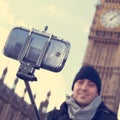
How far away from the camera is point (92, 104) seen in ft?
8.30

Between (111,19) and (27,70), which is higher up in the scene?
(111,19)

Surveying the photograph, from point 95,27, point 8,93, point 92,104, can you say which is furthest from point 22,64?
point 95,27

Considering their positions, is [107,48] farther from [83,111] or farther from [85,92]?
[83,111]

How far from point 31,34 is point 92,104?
0.68m

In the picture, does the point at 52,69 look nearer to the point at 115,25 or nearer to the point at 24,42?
the point at 24,42

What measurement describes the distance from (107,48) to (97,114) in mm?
42992

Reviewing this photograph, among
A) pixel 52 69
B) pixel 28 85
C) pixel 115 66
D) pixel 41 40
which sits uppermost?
pixel 115 66

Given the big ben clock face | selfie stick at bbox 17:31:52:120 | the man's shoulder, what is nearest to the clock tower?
the big ben clock face

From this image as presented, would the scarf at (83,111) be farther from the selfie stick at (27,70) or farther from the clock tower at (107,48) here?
the clock tower at (107,48)

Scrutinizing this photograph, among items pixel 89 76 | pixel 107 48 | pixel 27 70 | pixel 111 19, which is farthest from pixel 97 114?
pixel 111 19

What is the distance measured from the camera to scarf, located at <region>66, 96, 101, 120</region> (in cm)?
248

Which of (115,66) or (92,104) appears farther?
(115,66)

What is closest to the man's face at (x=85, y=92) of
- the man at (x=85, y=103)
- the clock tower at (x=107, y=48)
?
the man at (x=85, y=103)

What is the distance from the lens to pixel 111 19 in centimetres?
4503
